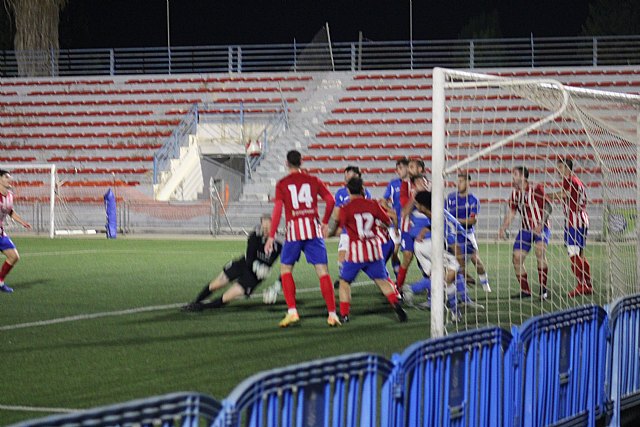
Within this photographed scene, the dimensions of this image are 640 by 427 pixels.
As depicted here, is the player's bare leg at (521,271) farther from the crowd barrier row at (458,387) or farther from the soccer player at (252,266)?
the crowd barrier row at (458,387)

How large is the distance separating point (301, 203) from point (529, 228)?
426cm

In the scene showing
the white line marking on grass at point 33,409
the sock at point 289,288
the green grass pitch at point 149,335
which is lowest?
the white line marking on grass at point 33,409

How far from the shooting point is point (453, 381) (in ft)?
17.4

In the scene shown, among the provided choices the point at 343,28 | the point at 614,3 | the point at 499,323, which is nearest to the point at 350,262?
the point at 499,323

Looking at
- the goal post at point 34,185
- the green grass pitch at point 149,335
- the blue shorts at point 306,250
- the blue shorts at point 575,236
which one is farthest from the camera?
the goal post at point 34,185

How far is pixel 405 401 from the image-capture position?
4.86 m

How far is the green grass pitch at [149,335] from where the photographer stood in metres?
8.30

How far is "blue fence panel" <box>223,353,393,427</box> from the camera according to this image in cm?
399

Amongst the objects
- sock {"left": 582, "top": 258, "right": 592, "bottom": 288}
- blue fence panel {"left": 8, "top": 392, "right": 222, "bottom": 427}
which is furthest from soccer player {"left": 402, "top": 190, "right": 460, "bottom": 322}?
blue fence panel {"left": 8, "top": 392, "right": 222, "bottom": 427}

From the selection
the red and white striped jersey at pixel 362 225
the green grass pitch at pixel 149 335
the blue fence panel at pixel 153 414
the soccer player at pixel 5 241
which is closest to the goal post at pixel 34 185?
the green grass pitch at pixel 149 335

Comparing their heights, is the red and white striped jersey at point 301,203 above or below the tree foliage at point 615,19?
below

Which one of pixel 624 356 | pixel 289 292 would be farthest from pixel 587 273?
pixel 624 356

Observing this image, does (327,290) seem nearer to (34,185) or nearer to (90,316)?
(90,316)

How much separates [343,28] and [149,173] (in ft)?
72.9
